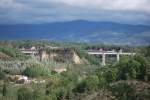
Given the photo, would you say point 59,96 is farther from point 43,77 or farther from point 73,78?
point 43,77

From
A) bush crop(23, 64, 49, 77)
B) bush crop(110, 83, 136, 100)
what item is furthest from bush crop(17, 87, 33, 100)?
bush crop(23, 64, 49, 77)

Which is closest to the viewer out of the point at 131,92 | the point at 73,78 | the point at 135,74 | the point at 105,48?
the point at 131,92

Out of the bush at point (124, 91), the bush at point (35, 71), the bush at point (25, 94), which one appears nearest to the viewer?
the bush at point (124, 91)

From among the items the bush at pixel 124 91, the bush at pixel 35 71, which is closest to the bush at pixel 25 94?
the bush at pixel 124 91

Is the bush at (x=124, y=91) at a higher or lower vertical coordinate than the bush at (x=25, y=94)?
higher

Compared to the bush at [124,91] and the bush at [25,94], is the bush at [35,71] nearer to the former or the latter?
the bush at [25,94]

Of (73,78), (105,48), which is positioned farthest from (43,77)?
(105,48)

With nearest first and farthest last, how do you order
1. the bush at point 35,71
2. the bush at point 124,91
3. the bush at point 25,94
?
the bush at point 124,91 → the bush at point 25,94 → the bush at point 35,71

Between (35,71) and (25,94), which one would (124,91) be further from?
(35,71)

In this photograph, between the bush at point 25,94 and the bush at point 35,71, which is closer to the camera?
the bush at point 25,94

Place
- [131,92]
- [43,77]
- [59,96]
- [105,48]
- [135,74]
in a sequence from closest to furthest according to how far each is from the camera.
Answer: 1. [131,92]
2. [135,74]
3. [59,96]
4. [43,77]
5. [105,48]

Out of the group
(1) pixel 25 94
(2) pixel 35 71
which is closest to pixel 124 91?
(1) pixel 25 94
